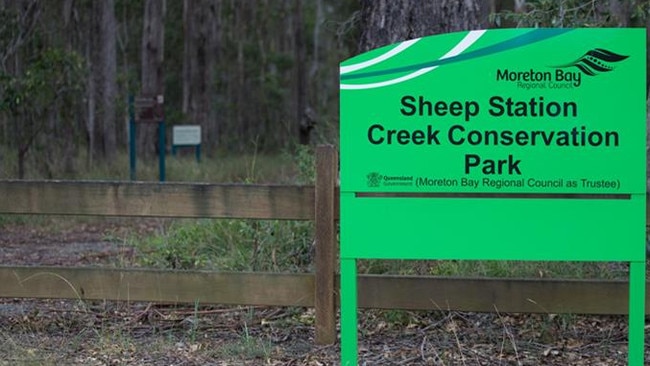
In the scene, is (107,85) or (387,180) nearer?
(387,180)

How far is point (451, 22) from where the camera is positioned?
784cm

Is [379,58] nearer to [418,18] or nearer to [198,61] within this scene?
[418,18]

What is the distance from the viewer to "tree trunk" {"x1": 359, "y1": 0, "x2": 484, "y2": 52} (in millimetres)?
7816

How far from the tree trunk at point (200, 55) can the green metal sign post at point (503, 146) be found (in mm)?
31283

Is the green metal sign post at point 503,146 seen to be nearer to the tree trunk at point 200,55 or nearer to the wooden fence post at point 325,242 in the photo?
the wooden fence post at point 325,242

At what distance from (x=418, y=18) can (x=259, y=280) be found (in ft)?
9.70

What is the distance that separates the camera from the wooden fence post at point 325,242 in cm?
585

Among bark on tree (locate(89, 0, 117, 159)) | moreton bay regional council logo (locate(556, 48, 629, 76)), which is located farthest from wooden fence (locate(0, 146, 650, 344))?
bark on tree (locate(89, 0, 117, 159))

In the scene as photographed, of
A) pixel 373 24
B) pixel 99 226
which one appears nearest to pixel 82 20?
pixel 99 226

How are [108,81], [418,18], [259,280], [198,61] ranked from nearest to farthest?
[259,280], [418,18], [108,81], [198,61]

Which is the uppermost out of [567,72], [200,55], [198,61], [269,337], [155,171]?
[200,55]

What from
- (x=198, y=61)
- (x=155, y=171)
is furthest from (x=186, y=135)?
(x=198, y=61)

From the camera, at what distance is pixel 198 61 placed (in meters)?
38.0

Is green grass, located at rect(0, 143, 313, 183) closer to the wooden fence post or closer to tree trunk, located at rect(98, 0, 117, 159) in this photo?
tree trunk, located at rect(98, 0, 117, 159)
